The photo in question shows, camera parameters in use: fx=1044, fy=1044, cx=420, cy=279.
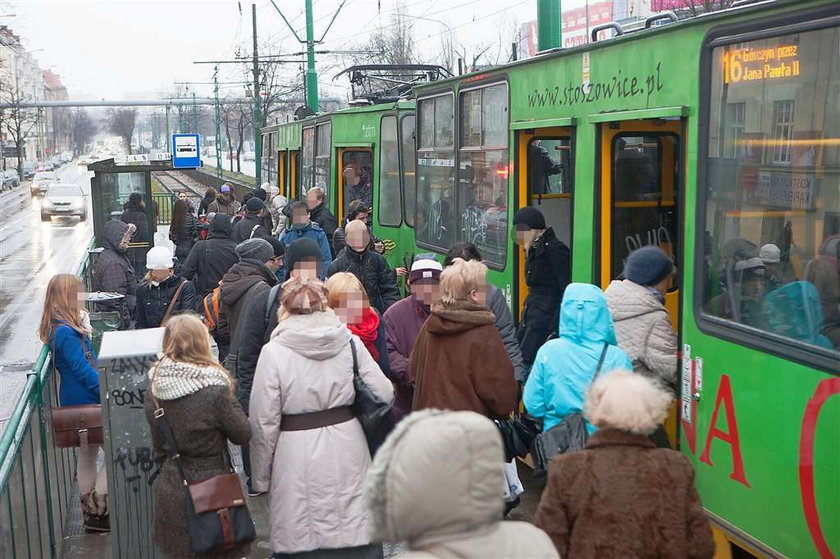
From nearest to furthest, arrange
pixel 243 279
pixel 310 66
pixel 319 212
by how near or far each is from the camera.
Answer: pixel 243 279, pixel 319 212, pixel 310 66

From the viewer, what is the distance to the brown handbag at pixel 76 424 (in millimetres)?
6301

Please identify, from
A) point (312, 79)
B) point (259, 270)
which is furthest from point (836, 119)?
point (312, 79)

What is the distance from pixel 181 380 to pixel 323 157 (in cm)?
1235

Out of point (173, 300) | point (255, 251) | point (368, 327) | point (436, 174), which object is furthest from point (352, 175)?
point (368, 327)

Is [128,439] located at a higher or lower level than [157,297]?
lower

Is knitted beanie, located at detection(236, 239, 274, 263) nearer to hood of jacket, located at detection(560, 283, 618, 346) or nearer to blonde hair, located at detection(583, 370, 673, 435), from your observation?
hood of jacket, located at detection(560, 283, 618, 346)

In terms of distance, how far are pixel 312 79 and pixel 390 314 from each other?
815 inches

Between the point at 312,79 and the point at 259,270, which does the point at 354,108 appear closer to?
the point at 259,270

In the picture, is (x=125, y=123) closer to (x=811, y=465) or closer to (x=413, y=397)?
(x=413, y=397)

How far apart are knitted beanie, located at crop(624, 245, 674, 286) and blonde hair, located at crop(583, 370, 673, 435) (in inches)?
83.5

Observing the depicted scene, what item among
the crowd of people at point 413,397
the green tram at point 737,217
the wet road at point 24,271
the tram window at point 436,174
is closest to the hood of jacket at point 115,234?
the crowd of people at point 413,397

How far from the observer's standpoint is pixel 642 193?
6.81 metres

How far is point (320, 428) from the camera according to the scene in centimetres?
466

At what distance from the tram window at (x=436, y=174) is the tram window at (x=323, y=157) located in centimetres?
577
